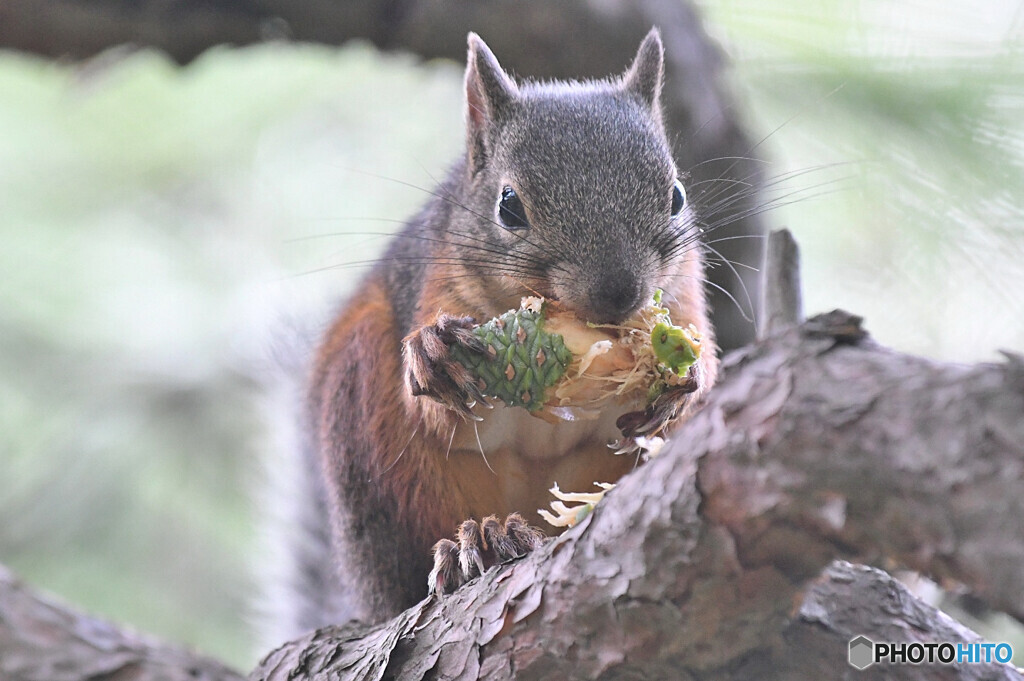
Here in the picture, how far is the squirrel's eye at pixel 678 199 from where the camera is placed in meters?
1.96

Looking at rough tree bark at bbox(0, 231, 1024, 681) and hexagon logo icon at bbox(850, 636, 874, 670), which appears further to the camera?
hexagon logo icon at bbox(850, 636, 874, 670)

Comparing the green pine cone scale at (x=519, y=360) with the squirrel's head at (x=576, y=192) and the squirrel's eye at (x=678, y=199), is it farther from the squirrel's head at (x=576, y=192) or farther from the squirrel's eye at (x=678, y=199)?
the squirrel's eye at (x=678, y=199)

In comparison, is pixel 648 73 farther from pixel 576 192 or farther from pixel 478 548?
pixel 478 548

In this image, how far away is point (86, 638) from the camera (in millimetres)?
1836

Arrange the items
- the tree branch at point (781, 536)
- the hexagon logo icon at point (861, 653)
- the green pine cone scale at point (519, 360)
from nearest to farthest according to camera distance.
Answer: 1. the tree branch at point (781, 536)
2. the hexagon logo icon at point (861, 653)
3. the green pine cone scale at point (519, 360)

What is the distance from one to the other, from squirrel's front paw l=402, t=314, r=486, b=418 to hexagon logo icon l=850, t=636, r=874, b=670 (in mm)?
705

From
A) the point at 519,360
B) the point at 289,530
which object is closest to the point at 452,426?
the point at 519,360

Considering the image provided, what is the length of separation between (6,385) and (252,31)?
4.53 feet

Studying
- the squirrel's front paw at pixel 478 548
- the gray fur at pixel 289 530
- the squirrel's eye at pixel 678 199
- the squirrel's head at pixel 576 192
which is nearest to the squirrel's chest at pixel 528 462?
the squirrel's front paw at pixel 478 548

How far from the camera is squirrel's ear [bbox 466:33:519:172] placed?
2.10 m

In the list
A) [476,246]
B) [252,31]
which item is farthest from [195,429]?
[476,246]

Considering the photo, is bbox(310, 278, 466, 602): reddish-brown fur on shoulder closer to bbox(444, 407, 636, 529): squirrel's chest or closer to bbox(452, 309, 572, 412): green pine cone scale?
bbox(444, 407, 636, 529): squirrel's chest

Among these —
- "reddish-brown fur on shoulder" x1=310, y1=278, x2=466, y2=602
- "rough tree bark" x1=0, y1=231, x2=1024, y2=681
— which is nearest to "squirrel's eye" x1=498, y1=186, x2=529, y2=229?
"reddish-brown fur on shoulder" x1=310, y1=278, x2=466, y2=602

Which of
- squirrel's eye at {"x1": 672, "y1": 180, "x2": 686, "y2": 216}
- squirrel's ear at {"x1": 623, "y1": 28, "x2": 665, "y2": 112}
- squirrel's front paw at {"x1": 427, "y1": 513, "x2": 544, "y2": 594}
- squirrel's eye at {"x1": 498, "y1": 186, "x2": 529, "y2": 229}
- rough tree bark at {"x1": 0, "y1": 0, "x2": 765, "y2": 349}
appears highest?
rough tree bark at {"x1": 0, "y1": 0, "x2": 765, "y2": 349}
